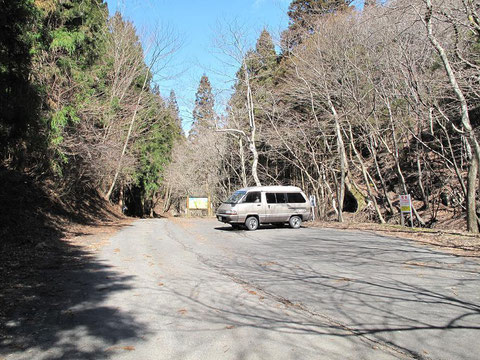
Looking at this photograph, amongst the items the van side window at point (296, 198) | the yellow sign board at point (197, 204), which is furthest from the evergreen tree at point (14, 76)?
the yellow sign board at point (197, 204)

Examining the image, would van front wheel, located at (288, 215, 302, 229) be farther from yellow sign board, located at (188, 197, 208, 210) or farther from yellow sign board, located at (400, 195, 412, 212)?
yellow sign board, located at (188, 197, 208, 210)

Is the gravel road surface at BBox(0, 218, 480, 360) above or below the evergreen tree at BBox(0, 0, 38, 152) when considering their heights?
below

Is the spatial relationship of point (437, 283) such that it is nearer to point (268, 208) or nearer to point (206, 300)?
point (206, 300)

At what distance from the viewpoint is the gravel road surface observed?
3.71 m

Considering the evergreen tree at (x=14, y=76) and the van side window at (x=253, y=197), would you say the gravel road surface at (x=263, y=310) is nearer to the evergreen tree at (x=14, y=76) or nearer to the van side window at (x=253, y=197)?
the evergreen tree at (x=14, y=76)

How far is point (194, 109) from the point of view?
2819cm

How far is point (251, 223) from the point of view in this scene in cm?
1655

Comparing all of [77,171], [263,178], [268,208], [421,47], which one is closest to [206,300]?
[268,208]

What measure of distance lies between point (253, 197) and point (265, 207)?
0.74 m

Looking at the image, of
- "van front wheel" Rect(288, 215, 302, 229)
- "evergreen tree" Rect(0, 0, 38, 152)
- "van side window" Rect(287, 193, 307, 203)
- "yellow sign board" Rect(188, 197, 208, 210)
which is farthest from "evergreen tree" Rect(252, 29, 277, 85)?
"evergreen tree" Rect(0, 0, 38, 152)

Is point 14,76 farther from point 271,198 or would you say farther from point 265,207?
point 271,198

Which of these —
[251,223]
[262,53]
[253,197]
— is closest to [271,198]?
[253,197]

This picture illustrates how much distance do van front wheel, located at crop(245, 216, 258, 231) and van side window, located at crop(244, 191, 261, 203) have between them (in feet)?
2.55

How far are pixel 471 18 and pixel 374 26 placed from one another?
6644 millimetres
